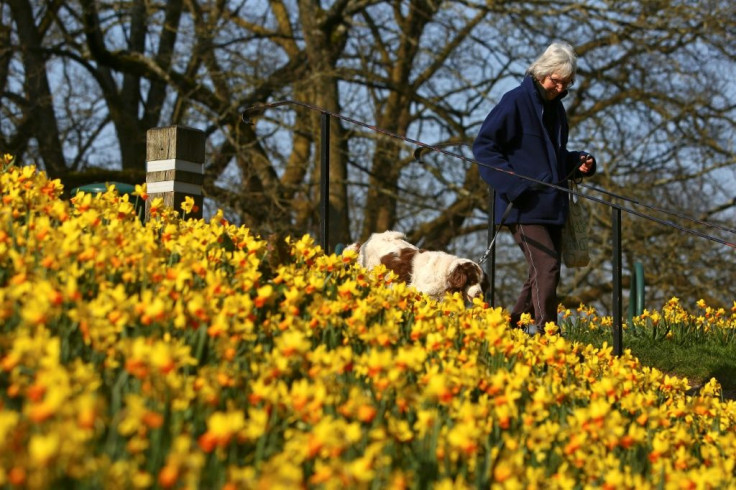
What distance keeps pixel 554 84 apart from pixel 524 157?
1.59ft

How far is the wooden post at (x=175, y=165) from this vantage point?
648cm

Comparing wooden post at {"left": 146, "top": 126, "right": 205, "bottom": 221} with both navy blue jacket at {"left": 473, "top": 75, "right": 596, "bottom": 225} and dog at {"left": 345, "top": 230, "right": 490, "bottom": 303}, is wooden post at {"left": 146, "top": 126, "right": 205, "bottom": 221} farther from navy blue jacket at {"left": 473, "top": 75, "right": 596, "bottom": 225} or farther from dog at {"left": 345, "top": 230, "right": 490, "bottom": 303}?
navy blue jacket at {"left": 473, "top": 75, "right": 596, "bottom": 225}

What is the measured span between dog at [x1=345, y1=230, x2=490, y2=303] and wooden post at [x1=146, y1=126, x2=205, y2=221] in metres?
1.69

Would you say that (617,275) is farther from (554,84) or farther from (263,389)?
(263,389)

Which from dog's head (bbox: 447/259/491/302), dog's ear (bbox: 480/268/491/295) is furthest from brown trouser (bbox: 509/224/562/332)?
dog's ear (bbox: 480/268/491/295)

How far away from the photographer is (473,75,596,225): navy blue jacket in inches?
239

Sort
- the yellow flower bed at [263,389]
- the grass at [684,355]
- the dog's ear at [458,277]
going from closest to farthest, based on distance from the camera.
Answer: the yellow flower bed at [263,389] < the grass at [684,355] < the dog's ear at [458,277]

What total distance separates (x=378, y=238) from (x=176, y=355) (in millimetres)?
6121

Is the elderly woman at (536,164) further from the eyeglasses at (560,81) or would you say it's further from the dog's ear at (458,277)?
the dog's ear at (458,277)

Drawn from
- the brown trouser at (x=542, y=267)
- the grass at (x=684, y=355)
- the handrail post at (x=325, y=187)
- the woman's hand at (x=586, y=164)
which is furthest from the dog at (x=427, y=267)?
the handrail post at (x=325, y=187)

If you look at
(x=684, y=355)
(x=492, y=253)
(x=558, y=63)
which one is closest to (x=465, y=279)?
(x=492, y=253)

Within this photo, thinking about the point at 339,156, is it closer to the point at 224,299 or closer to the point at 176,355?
the point at 224,299

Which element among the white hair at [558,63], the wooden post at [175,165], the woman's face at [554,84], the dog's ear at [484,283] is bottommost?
the dog's ear at [484,283]

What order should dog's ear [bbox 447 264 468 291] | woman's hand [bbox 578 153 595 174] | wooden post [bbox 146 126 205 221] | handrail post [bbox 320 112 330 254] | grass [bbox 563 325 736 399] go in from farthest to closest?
1. dog's ear [bbox 447 264 468 291]
2. grass [bbox 563 325 736 399]
3. wooden post [bbox 146 126 205 221]
4. woman's hand [bbox 578 153 595 174]
5. handrail post [bbox 320 112 330 254]
